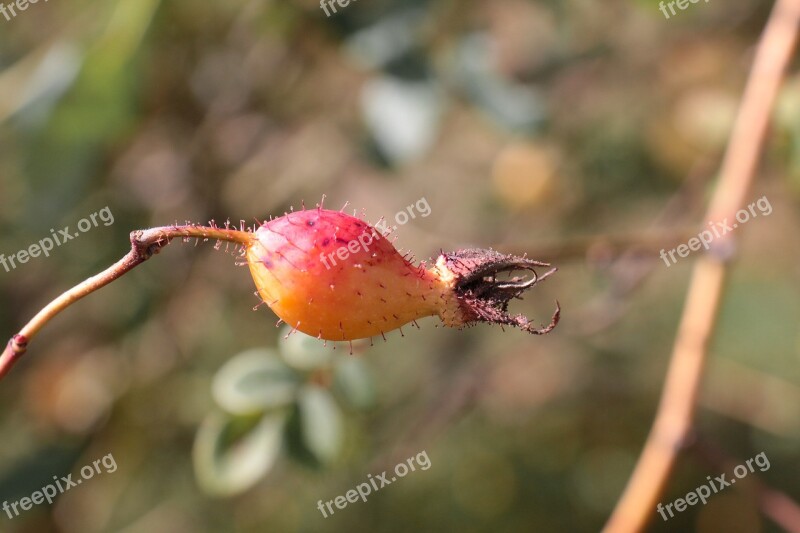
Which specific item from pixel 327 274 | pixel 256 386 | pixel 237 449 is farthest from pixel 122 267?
pixel 237 449

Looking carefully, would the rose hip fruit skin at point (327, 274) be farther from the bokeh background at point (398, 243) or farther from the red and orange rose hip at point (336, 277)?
the bokeh background at point (398, 243)

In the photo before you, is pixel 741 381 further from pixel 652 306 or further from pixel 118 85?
pixel 118 85

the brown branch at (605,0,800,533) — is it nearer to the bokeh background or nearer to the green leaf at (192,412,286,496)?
the bokeh background

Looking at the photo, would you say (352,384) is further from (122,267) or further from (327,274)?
(122,267)

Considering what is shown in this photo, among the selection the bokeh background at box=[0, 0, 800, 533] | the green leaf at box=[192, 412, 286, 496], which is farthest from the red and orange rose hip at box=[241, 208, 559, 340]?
the green leaf at box=[192, 412, 286, 496]

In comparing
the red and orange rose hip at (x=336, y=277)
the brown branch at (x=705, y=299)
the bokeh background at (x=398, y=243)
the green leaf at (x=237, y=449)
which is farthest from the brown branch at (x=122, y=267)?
the brown branch at (x=705, y=299)

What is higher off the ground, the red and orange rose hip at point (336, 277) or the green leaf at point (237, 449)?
the red and orange rose hip at point (336, 277)

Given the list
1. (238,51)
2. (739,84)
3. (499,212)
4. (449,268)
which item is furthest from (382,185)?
(449,268)
